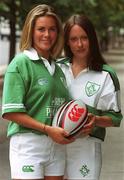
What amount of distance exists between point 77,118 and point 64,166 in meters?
0.35

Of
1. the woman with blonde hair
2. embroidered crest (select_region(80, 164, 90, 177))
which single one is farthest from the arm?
embroidered crest (select_region(80, 164, 90, 177))

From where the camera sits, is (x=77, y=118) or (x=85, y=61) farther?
(x=85, y=61)

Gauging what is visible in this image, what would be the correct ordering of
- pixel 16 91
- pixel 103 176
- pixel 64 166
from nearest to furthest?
1. pixel 16 91
2. pixel 64 166
3. pixel 103 176

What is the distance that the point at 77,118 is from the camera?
3021 mm

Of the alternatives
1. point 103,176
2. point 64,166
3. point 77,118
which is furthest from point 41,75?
point 103,176

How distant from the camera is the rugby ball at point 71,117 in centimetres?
299

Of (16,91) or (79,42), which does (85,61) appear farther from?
(16,91)

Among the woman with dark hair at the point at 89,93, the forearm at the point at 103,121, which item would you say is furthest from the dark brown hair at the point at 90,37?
the forearm at the point at 103,121

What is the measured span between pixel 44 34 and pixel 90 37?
1.08 feet

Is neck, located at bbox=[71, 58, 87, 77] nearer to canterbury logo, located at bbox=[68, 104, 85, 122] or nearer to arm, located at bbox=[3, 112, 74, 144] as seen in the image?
canterbury logo, located at bbox=[68, 104, 85, 122]

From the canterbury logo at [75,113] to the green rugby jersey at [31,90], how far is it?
0.10 metres

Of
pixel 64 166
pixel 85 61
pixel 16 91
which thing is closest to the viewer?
pixel 16 91

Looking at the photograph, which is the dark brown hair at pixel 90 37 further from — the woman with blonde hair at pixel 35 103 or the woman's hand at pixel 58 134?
the woman's hand at pixel 58 134

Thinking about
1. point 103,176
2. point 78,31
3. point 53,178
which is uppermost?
point 78,31
